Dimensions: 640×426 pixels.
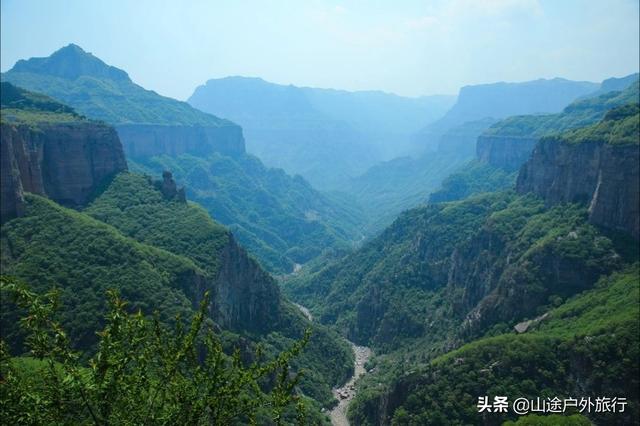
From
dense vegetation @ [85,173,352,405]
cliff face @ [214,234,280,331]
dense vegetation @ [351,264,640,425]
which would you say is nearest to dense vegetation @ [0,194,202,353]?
cliff face @ [214,234,280,331]

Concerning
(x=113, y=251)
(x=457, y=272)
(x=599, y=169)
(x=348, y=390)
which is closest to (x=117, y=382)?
(x=113, y=251)

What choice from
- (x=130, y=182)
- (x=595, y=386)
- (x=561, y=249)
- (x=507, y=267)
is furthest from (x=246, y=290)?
(x=595, y=386)

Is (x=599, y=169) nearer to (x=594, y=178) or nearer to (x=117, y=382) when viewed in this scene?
(x=594, y=178)

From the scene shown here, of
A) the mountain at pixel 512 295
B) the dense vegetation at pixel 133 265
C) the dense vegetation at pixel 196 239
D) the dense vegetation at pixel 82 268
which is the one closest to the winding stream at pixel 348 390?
the dense vegetation at pixel 196 239

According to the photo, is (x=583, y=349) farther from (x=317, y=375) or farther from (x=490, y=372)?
(x=317, y=375)

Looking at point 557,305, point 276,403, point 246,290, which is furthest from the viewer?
point 246,290

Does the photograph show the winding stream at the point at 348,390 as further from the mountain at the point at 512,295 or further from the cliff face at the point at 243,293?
→ the cliff face at the point at 243,293

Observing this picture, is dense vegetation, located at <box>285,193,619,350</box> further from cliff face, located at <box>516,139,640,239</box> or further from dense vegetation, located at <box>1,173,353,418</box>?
dense vegetation, located at <box>1,173,353,418</box>
